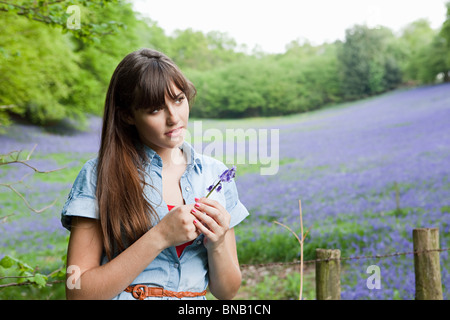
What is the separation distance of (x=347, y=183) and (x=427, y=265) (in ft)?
9.28

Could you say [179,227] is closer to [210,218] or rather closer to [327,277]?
[210,218]

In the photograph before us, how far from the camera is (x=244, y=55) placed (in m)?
5.81

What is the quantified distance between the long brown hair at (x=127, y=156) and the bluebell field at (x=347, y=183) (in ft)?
8.35

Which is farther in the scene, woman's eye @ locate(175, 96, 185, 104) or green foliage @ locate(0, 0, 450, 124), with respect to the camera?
green foliage @ locate(0, 0, 450, 124)

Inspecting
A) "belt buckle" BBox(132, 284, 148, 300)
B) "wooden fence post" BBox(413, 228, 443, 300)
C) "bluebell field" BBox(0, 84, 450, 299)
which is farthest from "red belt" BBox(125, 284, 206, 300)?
"bluebell field" BBox(0, 84, 450, 299)

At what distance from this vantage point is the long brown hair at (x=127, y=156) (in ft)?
2.31

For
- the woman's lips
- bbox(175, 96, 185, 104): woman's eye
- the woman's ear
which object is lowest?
the woman's lips

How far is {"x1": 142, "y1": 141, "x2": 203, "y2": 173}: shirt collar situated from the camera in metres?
0.78

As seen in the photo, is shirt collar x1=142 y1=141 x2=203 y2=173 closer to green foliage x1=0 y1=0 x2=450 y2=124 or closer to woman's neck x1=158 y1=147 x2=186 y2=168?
woman's neck x1=158 y1=147 x2=186 y2=168

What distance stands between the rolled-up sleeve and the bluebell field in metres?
2.59

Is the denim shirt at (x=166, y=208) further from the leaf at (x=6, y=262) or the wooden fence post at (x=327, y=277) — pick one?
the wooden fence post at (x=327, y=277)

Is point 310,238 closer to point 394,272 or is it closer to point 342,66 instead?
point 394,272
